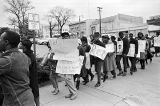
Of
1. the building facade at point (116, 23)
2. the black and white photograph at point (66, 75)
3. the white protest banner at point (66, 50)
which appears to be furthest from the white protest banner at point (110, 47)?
the building facade at point (116, 23)

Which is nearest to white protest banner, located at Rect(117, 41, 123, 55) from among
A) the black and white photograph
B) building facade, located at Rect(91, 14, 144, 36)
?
the black and white photograph

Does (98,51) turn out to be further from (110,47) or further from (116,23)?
(116,23)

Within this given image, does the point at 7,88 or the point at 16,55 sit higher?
the point at 16,55

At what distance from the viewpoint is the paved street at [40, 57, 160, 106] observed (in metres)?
4.26

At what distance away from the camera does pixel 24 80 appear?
1.96 meters

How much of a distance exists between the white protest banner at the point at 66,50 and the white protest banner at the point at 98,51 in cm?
108

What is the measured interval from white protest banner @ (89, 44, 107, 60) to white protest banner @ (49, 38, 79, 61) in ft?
3.53

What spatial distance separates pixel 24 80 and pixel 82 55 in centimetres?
321

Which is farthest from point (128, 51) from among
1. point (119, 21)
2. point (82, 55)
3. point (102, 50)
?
point (119, 21)

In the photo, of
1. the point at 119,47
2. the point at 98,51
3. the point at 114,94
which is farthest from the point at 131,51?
the point at 114,94

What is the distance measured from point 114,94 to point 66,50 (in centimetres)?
191

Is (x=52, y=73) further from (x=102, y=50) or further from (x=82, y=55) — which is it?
(x=102, y=50)

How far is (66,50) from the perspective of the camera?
4582mm

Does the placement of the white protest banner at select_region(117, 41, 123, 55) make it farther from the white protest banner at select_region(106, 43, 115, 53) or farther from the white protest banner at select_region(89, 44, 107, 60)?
the white protest banner at select_region(89, 44, 107, 60)
